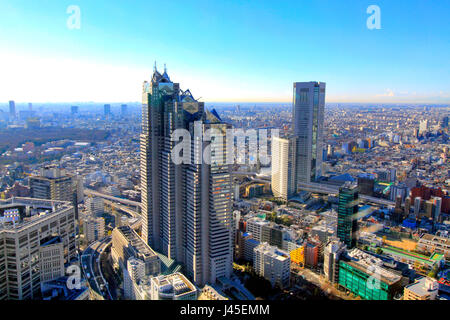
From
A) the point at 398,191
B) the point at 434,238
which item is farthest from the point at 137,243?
the point at 398,191

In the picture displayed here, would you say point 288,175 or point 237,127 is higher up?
point 237,127

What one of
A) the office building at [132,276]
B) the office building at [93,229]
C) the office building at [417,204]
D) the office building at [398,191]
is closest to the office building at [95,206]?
the office building at [93,229]

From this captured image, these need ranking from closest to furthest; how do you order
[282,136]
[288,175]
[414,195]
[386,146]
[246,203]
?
1. [414,195]
2. [246,203]
3. [288,175]
4. [282,136]
5. [386,146]

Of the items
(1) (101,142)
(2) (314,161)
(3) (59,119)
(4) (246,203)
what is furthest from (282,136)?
(3) (59,119)

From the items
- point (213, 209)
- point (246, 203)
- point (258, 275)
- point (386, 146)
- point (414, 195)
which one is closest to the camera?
point (213, 209)

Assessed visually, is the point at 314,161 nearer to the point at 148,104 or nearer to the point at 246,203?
the point at 246,203
